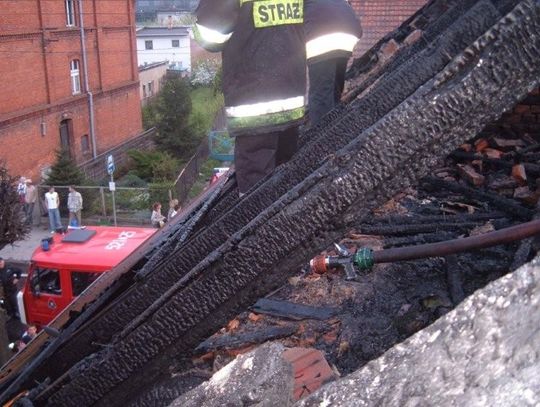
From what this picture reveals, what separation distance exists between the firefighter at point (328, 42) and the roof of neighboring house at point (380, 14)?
518 centimetres

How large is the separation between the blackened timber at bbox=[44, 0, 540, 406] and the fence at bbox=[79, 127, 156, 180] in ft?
66.8

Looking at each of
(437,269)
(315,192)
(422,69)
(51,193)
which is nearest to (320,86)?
(437,269)

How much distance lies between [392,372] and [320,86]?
143 inches

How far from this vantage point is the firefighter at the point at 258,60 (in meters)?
2.50

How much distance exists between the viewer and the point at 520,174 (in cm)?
443

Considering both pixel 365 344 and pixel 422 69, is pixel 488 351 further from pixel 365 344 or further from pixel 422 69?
pixel 365 344

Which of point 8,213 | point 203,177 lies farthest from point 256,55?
point 203,177

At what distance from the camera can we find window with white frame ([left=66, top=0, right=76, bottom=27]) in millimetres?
22391

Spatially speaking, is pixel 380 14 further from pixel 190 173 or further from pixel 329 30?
pixel 190 173

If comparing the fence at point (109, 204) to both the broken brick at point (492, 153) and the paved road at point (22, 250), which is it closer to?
the paved road at point (22, 250)

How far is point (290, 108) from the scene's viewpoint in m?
2.66

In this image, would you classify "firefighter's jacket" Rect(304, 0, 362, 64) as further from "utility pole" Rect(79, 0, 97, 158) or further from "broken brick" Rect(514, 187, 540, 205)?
"utility pole" Rect(79, 0, 97, 158)

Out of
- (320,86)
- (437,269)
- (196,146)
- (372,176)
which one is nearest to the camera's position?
(372,176)

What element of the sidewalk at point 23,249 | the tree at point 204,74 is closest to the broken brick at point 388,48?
the sidewalk at point 23,249
